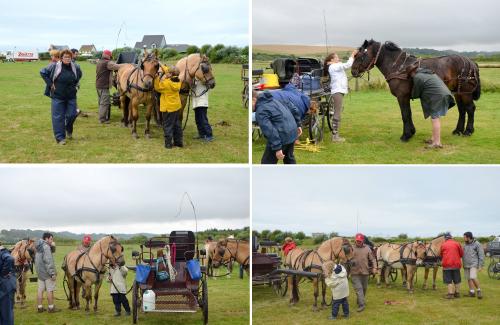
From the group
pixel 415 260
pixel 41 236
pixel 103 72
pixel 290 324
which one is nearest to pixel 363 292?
pixel 290 324

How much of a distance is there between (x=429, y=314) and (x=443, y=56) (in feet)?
15.3

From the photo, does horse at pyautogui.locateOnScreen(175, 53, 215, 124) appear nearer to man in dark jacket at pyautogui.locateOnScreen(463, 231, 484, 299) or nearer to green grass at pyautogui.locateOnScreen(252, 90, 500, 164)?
green grass at pyautogui.locateOnScreen(252, 90, 500, 164)

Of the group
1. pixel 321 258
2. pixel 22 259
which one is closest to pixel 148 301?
pixel 321 258

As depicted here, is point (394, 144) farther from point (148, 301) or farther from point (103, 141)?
point (148, 301)

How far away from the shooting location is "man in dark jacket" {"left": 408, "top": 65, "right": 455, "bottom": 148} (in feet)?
28.0

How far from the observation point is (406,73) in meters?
9.09

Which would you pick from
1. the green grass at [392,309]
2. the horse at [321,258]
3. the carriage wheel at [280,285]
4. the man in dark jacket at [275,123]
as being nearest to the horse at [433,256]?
the green grass at [392,309]

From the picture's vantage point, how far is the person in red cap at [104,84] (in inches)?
420

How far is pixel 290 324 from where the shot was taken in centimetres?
696

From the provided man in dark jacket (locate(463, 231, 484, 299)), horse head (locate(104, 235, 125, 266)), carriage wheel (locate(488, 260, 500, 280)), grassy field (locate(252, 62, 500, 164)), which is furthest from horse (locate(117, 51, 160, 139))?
carriage wheel (locate(488, 260, 500, 280))

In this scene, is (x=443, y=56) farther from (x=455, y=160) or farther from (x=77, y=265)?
(x=77, y=265)

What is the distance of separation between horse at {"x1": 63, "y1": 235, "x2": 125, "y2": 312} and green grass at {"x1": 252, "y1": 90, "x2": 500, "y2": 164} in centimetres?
252

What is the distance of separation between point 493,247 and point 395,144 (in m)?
4.49

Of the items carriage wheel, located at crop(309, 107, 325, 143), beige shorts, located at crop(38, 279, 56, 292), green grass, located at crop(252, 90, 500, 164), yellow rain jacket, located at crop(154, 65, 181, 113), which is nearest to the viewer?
beige shorts, located at crop(38, 279, 56, 292)
